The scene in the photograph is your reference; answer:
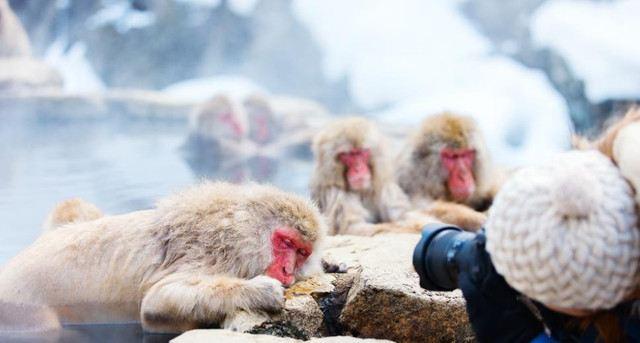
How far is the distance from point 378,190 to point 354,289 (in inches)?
91.8

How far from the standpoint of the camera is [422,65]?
10.2 metres

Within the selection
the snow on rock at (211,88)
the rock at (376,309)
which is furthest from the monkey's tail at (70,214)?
the snow on rock at (211,88)

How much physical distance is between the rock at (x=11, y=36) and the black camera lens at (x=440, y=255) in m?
6.66

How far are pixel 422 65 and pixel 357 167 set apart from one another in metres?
4.79

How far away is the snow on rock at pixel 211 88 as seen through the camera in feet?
32.6

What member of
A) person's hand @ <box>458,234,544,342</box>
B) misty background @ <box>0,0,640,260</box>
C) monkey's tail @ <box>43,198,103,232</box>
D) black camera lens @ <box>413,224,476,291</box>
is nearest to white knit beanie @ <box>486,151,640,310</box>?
person's hand @ <box>458,234,544,342</box>

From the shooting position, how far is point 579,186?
186 centimetres

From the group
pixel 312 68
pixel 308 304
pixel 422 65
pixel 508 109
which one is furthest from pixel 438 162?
pixel 312 68

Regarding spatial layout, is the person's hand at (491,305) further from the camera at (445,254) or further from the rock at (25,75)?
the rock at (25,75)

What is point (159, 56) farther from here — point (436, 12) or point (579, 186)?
point (579, 186)

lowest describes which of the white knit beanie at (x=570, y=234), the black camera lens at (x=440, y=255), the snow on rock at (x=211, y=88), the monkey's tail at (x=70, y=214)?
the monkey's tail at (x=70, y=214)

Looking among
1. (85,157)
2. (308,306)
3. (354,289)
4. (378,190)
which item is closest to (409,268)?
(354,289)

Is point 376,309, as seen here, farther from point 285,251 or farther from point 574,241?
point 574,241

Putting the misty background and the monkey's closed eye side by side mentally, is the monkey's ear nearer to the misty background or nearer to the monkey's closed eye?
the monkey's closed eye
